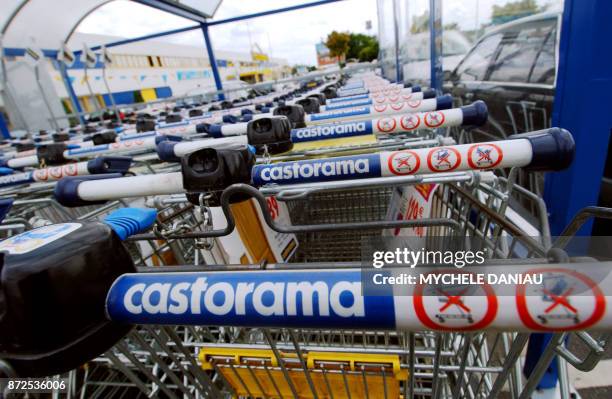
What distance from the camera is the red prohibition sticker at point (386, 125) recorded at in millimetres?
1040

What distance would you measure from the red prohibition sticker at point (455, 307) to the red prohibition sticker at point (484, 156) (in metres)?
0.37

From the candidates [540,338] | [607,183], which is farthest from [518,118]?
[540,338]

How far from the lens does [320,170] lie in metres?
0.69

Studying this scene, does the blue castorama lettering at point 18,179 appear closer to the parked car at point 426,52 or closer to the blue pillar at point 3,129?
the parked car at point 426,52

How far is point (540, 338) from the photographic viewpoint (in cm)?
99

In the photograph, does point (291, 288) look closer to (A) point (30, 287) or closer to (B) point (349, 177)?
(A) point (30, 287)

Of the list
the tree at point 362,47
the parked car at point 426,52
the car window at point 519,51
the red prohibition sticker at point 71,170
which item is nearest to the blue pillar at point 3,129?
the red prohibition sticker at point 71,170

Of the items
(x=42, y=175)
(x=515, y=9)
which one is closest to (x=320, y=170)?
(x=42, y=175)

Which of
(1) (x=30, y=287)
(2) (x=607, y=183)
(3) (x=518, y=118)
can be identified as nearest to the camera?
(1) (x=30, y=287)

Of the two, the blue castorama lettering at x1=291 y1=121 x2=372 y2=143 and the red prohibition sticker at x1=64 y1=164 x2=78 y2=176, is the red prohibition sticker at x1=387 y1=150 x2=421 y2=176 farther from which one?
the red prohibition sticker at x1=64 y1=164 x2=78 y2=176

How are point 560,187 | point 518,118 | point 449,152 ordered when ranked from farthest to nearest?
point 518,118 → point 560,187 → point 449,152

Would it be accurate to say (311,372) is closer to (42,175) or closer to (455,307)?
(455,307)

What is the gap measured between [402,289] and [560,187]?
936mm

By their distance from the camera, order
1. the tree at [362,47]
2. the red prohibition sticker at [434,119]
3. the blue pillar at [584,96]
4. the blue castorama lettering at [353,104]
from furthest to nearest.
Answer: the tree at [362,47]
the blue castorama lettering at [353,104]
the red prohibition sticker at [434,119]
the blue pillar at [584,96]
